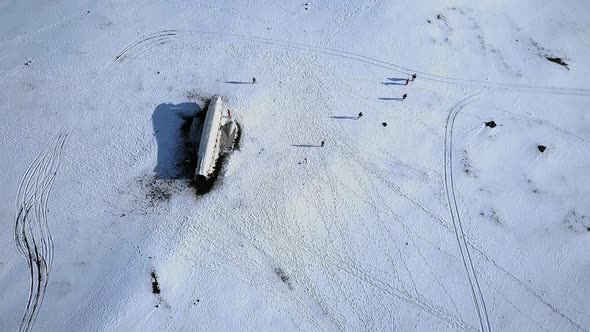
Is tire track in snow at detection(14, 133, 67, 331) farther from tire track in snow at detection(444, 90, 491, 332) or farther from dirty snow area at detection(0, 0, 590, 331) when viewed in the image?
tire track in snow at detection(444, 90, 491, 332)

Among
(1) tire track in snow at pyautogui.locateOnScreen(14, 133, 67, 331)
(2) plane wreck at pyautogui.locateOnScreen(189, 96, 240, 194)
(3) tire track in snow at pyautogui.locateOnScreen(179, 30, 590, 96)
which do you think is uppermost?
(3) tire track in snow at pyautogui.locateOnScreen(179, 30, 590, 96)

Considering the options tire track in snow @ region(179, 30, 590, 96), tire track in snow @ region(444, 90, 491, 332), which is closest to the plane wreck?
tire track in snow @ region(179, 30, 590, 96)

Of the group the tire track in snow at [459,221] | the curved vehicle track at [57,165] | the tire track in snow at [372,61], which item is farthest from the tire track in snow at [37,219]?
the tire track in snow at [459,221]

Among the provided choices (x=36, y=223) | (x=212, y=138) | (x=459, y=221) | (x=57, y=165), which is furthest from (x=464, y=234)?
(x=57, y=165)

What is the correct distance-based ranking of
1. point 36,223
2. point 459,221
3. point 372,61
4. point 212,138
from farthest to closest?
point 372,61, point 212,138, point 459,221, point 36,223

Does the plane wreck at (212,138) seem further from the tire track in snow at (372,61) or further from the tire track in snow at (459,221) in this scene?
the tire track in snow at (459,221)

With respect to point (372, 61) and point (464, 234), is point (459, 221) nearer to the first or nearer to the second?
point (464, 234)
